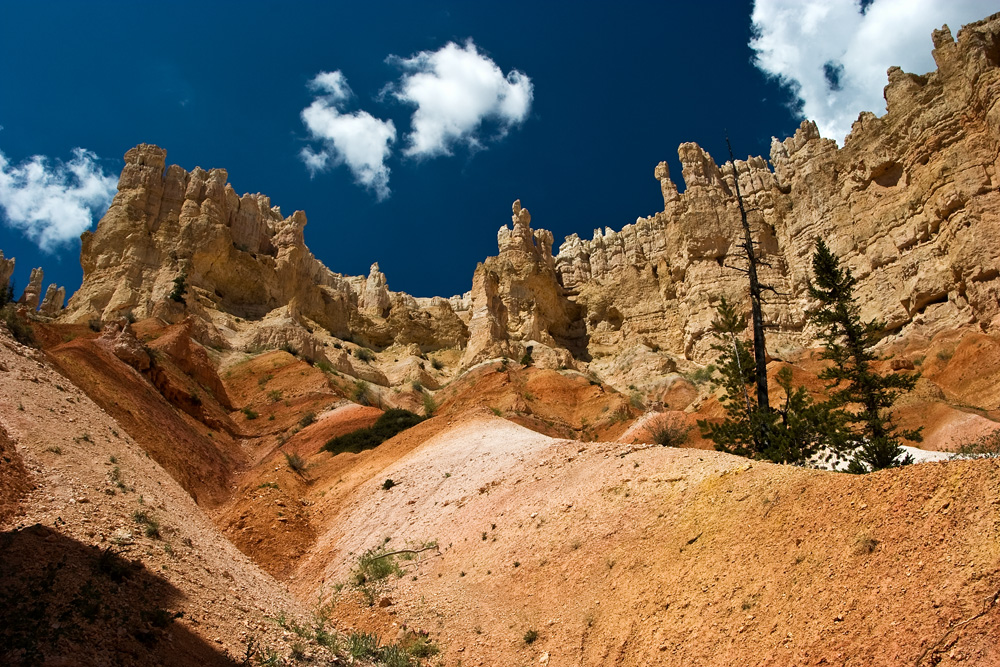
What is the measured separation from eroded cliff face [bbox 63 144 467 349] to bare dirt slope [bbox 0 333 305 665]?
34558mm

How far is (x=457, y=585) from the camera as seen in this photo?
10203 millimetres

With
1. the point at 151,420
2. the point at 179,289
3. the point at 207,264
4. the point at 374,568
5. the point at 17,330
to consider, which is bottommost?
the point at 374,568

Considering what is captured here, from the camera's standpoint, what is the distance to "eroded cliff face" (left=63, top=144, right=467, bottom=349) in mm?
47094

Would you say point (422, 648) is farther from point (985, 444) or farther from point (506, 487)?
point (985, 444)

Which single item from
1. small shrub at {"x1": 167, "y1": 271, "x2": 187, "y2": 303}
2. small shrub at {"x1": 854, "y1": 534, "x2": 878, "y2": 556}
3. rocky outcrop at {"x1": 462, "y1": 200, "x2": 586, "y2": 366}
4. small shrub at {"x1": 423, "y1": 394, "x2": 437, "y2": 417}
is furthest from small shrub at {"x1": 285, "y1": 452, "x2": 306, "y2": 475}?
small shrub at {"x1": 167, "y1": 271, "x2": 187, "y2": 303}

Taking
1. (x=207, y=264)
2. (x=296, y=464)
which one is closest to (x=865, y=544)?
(x=296, y=464)

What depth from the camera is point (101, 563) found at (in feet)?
22.0

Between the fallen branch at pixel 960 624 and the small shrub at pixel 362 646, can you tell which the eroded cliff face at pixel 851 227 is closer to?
the small shrub at pixel 362 646

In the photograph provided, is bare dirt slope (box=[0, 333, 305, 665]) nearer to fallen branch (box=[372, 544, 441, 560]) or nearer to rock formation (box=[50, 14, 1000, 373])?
fallen branch (box=[372, 544, 441, 560])

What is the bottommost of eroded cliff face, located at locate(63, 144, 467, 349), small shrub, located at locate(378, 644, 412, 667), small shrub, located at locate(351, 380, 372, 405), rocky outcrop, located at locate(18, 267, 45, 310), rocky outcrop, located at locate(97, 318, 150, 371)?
small shrub, located at locate(378, 644, 412, 667)

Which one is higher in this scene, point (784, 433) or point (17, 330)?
point (17, 330)

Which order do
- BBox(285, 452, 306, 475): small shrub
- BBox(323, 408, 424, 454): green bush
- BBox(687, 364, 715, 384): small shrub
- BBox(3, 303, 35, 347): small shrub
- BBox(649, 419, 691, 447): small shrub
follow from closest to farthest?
BBox(3, 303, 35, 347): small shrub
BBox(649, 419, 691, 447): small shrub
BBox(285, 452, 306, 475): small shrub
BBox(323, 408, 424, 454): green bush
BBox(687, 364, 715, 384): small shrub

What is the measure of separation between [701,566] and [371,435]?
65.7 ft

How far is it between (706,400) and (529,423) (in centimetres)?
927
